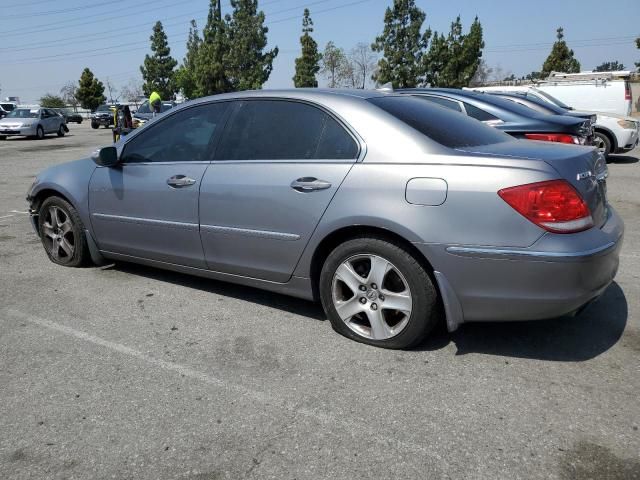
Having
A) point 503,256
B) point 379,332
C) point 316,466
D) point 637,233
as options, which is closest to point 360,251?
point 379,332

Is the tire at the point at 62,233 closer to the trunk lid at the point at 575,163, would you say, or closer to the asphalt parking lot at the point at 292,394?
the asphalt parking lot at the point at 292,394

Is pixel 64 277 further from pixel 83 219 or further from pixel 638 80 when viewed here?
pixel 638 80

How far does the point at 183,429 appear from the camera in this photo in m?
2.62

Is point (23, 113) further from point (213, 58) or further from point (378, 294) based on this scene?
point (378, 294)

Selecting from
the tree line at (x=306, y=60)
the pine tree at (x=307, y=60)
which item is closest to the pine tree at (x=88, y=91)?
the tree line at (x=306, y=60)

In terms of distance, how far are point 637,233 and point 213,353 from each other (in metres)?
5.02

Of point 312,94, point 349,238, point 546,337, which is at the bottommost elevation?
point 546,337

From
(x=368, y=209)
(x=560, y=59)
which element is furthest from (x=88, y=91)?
(x=368, y=209)

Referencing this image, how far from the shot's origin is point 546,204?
2869 mm

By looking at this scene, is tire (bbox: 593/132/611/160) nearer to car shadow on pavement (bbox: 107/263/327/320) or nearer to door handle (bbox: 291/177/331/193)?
car shadow on pavement (bbox: 107/263/327/320)

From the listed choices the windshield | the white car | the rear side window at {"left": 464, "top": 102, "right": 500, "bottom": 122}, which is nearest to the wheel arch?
the rear side window at {"left": 464, "top": 102, "right": 500, "bottom": 122}

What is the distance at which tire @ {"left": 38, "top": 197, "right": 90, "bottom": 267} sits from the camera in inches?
194

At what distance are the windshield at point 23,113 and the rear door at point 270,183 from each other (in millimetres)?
25995

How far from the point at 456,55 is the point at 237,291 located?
1474 inches
